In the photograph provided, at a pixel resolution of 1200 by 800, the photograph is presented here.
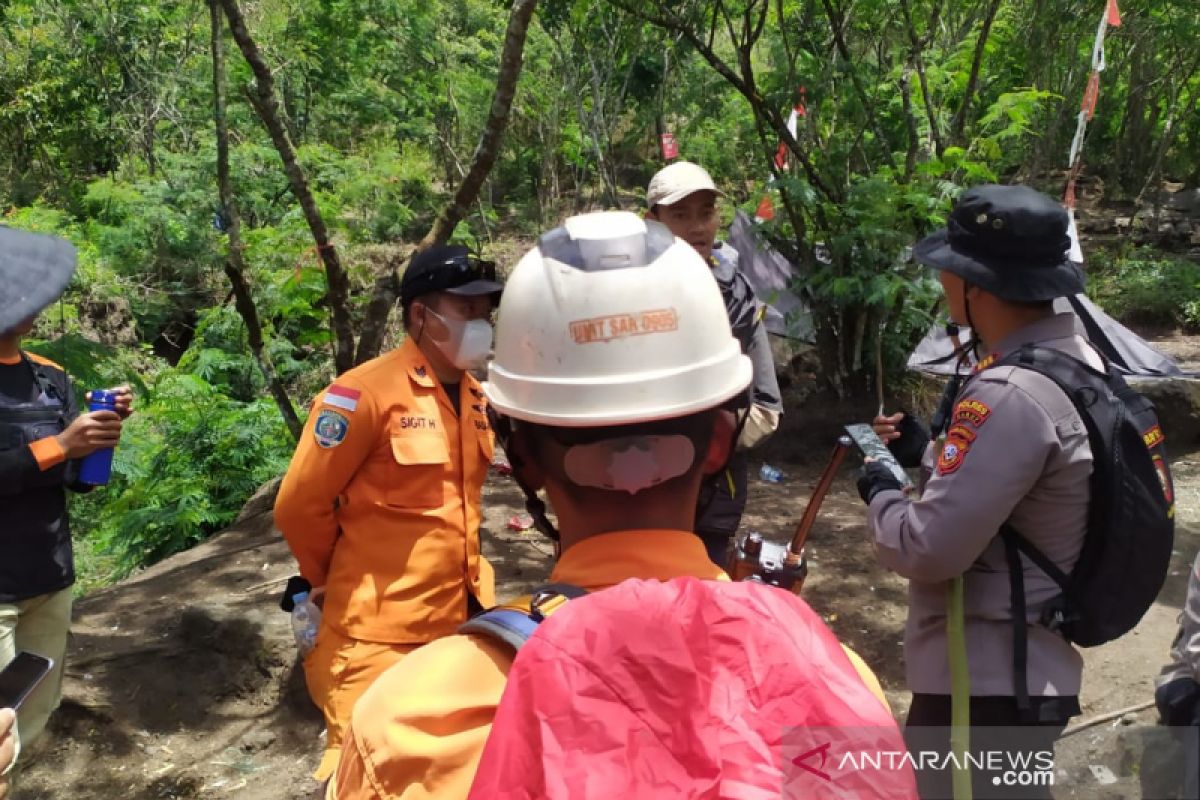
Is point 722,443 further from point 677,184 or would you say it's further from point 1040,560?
point 677,184

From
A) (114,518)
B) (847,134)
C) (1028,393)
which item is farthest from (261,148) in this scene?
(1028,393)

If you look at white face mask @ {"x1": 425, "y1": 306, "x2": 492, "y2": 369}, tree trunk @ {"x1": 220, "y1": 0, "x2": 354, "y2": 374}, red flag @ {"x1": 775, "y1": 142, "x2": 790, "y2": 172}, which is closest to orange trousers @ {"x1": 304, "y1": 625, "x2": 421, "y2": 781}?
white face mask @ {"x1": 425, "y1": 306, "x2": 492, "y2": 369}

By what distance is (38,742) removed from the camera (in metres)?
3.52

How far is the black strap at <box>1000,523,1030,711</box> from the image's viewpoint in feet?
6.19

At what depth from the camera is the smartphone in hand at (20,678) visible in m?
1.82

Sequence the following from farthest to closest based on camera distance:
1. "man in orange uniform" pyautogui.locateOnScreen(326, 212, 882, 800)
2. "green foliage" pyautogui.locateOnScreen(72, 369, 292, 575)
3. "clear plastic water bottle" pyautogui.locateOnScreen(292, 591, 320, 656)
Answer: "green foliage" pyautogui.locateOnScreen(72, 369, 292, 575), "clear plastic water bottle" pyautogui.locateOnScreen(292, 591, 320, 656), "man in orange uniform" pyautogui.locateOnScreen(326, 212, 882, 800)

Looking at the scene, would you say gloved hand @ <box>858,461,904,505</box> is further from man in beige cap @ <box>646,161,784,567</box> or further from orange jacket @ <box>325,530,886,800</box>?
orange jacket @ <box>325,530,886,800</box>

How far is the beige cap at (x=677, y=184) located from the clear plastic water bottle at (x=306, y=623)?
1.82 meters

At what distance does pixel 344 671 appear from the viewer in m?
2.34

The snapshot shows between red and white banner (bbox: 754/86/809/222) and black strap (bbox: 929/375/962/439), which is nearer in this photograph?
black strap (bbox: 929/375/962/439)

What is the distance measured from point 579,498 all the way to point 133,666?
353 centimetres

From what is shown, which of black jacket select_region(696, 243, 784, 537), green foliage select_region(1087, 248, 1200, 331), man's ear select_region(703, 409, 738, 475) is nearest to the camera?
man's ear select_region(703, 409, 738, 475)

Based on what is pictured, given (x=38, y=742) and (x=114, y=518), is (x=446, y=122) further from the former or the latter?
(x=38, y=742)

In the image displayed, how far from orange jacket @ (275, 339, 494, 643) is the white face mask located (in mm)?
84
